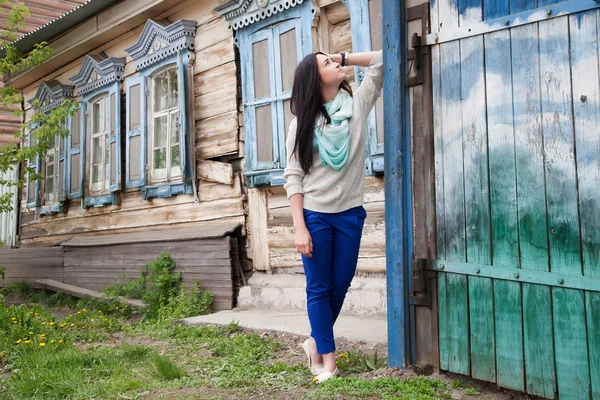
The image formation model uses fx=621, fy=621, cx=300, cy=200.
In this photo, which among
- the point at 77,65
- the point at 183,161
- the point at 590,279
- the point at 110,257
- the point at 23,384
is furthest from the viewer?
the point at 77,65

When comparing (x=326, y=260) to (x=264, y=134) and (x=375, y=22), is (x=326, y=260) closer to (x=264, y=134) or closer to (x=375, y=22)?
(x=375, y=22)

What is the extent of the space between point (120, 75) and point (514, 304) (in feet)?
23.9

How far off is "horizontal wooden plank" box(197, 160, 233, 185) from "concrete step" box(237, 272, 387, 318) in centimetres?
114

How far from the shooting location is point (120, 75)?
8.88 metres

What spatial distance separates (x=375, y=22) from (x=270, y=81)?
1503 mm

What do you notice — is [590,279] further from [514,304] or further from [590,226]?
[514,304]

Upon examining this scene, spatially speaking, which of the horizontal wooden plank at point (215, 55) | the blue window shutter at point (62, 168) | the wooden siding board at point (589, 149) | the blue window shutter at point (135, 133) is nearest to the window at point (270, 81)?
the horizontal wooden plank at point (215, 55)

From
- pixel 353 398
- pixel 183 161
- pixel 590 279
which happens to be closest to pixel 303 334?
pixel 353 398

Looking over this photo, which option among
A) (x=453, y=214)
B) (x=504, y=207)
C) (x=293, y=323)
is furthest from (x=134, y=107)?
(x=504, y=207)

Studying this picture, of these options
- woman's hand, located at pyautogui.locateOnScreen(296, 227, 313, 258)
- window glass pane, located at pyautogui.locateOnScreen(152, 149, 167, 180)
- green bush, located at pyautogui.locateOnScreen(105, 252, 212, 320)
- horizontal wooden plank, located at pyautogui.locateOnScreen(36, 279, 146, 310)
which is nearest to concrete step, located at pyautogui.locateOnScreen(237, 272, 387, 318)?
green bush, located at pyautogui.locateOnScreen(105, 252, 212, 320)

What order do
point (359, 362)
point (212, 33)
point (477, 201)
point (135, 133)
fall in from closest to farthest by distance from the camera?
point (477, 201) < point (359, 362) < point (212, 33) < point (135, 133)

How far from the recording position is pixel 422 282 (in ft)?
11.1

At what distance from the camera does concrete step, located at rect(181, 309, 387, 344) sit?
4559 mm

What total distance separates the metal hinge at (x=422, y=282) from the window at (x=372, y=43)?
196 centimetres
